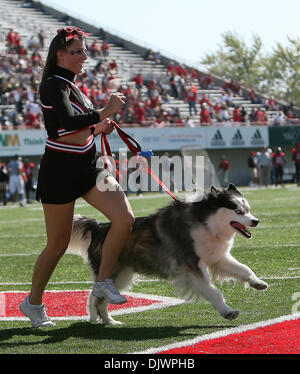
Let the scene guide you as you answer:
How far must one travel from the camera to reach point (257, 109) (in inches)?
1427

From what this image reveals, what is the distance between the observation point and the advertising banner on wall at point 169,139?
2647cm

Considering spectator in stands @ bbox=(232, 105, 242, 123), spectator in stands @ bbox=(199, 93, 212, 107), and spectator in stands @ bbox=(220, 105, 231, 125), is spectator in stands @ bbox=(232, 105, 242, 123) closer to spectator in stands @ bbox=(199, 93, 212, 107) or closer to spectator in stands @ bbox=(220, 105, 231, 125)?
spectator in stands @ bbox=(220, 105, 231, 125)

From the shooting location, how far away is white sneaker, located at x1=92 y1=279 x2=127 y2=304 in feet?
16.4

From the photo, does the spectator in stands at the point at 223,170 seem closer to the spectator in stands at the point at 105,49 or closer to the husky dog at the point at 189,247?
the spectator in stands at the point at 105,49

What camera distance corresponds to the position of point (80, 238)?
5.62 meters

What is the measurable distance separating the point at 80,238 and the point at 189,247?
0.86 metres

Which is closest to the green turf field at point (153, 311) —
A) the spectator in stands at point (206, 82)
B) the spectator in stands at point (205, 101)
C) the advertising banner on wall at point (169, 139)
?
the advertising banner on wall at point (169, 139)

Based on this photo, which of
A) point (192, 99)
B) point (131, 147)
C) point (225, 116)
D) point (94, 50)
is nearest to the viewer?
point (131, 147)

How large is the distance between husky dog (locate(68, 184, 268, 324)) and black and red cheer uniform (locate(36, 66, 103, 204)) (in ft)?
1.89

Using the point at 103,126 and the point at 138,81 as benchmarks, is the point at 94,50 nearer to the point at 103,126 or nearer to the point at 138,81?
the point at 138,81

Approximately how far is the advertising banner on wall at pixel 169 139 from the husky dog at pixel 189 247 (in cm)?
2006

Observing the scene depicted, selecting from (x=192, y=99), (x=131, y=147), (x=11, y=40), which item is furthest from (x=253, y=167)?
(x=131, y=147)

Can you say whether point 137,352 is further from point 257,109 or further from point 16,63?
point 257,109

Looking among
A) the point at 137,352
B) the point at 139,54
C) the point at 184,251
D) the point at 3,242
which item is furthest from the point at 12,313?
the point at 139,54
